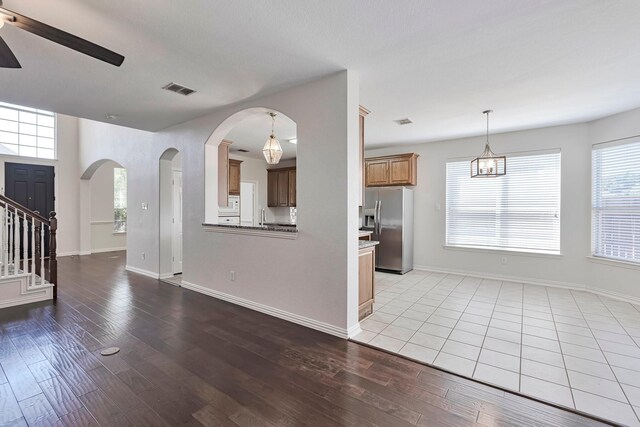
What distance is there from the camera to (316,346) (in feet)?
8.84

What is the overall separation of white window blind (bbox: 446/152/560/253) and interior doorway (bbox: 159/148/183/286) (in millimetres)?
5301

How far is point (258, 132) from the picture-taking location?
17.1ft

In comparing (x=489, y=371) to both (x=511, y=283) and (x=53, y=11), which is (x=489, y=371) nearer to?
(x=511, y=283)

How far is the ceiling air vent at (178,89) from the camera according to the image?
10.4 ft

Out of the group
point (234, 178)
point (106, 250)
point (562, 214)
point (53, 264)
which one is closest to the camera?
point (53, 264)

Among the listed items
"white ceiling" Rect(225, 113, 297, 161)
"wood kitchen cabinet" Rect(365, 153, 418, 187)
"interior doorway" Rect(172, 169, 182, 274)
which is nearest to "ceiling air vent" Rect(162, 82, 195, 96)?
"white ceiling" Rect(225, 113, 297, 161)

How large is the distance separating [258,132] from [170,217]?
222 centimetres

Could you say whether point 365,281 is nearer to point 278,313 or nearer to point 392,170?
point 278,313

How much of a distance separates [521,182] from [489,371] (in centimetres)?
403

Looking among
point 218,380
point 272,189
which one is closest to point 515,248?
point 218,380

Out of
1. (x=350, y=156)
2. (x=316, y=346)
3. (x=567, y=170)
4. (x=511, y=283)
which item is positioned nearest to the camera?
(x=316, y=346)

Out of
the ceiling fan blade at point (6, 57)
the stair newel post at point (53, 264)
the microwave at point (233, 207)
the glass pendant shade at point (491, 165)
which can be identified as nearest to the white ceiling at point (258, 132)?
the microwave at point (233, 207)

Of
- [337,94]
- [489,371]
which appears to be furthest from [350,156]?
[489,371]

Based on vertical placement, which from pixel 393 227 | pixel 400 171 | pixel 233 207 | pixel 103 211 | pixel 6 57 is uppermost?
pixel 6 57
